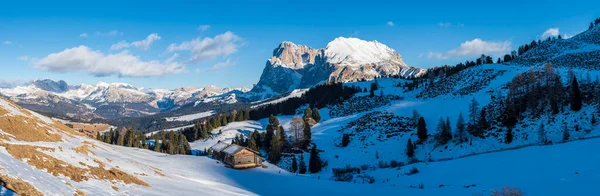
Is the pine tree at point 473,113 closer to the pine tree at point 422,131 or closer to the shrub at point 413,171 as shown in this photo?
the pine tree at point 422,131

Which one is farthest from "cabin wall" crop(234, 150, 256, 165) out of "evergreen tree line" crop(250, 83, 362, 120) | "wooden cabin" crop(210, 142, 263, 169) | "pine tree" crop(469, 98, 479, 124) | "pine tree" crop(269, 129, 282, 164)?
"evergreen tree line" crop(250, 83, 362, 120)

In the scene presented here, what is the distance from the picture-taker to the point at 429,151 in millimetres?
76312

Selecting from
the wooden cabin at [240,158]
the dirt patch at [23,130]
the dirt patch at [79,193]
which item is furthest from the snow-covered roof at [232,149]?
the dirt patch at [79,193]

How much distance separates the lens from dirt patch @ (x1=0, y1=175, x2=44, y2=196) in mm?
15016

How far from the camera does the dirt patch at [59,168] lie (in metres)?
21.1

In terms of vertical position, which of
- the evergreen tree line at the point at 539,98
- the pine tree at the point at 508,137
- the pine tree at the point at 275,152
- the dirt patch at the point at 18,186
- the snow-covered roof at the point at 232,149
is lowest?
the pine tree at the point at 275,152

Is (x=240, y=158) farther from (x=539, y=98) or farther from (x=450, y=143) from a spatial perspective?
(x=539, y=98)

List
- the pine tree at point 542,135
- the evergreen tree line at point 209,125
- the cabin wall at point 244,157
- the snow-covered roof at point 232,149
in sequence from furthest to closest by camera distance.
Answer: the evergreen tree line at point 209,125, the pine tree at point 542,135, the snow-covered roof at point 232,149, the cabin wall at point 244,157

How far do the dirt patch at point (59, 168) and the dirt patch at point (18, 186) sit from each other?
441 centimetres

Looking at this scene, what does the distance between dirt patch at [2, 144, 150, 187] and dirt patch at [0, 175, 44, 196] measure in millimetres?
4414

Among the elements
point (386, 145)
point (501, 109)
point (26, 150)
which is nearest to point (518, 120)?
point (501, 109)

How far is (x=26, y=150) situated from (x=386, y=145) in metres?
75.8

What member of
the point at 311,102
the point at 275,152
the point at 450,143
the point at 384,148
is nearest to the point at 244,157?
the point at 275,152

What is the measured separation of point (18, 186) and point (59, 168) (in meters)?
6.76
